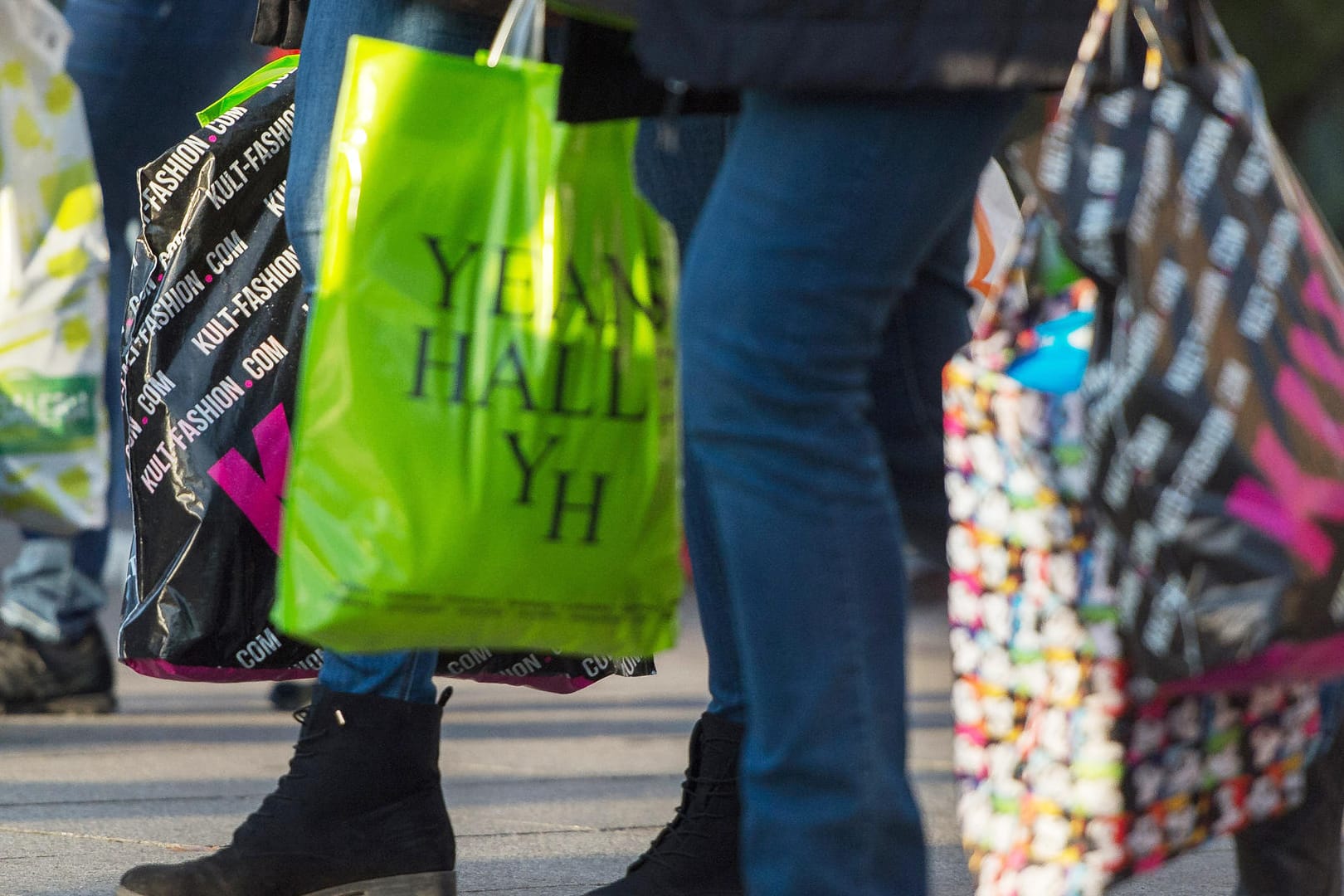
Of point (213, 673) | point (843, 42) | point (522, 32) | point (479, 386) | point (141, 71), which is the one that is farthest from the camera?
point (141, 71)

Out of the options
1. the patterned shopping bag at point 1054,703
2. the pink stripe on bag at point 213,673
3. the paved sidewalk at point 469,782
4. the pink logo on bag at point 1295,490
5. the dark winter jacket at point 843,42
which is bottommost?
the paved sidewalk at point 469,782

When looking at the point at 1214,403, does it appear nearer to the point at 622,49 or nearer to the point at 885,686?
the point at 885,686

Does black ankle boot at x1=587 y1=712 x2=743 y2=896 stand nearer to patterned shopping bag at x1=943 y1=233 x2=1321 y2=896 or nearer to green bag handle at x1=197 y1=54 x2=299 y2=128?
patterned shopping bag at x1=943 y1=233 x2=1321 y2=896

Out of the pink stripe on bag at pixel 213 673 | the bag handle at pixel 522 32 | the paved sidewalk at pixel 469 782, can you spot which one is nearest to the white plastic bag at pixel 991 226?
the paved sidewalk at pixel 469 782

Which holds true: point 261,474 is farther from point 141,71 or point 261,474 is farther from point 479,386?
Answer: point 141,71

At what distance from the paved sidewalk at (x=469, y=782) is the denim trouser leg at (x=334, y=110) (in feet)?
1.17

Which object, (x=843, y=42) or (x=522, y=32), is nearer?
(x=843, y=42)

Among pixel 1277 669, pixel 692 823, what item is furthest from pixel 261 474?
pixel 1277 669

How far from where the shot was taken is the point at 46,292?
3.29 meters

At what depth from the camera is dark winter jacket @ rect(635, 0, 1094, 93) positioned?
4.75 ft

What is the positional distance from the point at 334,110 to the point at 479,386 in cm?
53

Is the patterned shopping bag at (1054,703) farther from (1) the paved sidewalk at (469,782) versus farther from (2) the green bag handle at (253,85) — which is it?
(2) the green bag handle at (253,85)

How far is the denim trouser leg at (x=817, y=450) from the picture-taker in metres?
1.49

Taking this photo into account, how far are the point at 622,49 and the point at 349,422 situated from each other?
1.49 ft
